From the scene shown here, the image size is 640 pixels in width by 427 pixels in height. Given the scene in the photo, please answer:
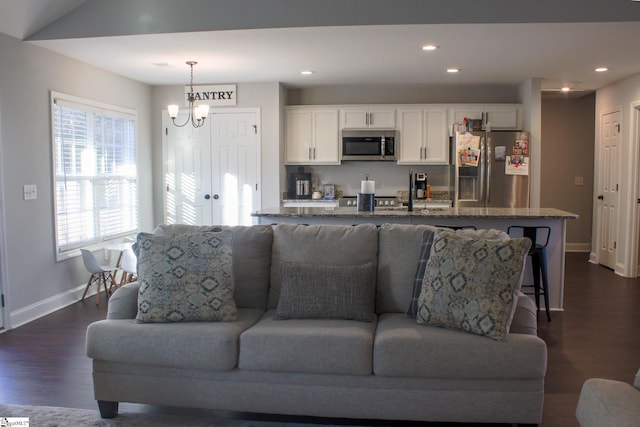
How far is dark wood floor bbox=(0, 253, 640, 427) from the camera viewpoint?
312 cm

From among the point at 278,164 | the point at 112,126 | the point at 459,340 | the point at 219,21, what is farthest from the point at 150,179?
the point at 459,340

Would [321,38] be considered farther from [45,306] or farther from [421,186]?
[45,306]

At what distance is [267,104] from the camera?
7133mm

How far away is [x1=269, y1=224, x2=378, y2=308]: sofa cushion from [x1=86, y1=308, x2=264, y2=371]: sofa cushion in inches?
21.2

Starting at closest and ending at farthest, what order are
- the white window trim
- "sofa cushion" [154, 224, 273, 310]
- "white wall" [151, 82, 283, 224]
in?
"sofa cushion" [154, 224, 273, 310] < the white window trim < "white wall" [151, 82, 283, 224]

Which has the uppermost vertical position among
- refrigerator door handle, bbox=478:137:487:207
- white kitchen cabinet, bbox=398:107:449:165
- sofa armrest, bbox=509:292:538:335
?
white kitchen cabinet, bbox=398:107:449:165

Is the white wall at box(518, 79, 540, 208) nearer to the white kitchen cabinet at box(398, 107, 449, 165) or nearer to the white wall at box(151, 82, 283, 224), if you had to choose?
the white kitchen cabinet at box(398, 107, 449, 165)

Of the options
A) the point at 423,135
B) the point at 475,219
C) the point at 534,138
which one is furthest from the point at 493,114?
the point at 475,219

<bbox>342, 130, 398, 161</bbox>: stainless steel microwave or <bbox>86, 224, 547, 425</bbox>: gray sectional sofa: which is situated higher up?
<bbox>342, 130, 398, 161</bbox>: stainless steel microwave

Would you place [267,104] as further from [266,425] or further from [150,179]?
[266,425]

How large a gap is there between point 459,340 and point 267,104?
512cm

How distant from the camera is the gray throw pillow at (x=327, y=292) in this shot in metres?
2.94

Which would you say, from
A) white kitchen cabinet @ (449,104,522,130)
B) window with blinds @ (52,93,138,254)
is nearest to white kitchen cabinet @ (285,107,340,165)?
white kitchen cabinet @ (449,104,522,130)

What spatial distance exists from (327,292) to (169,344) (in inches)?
33.2
